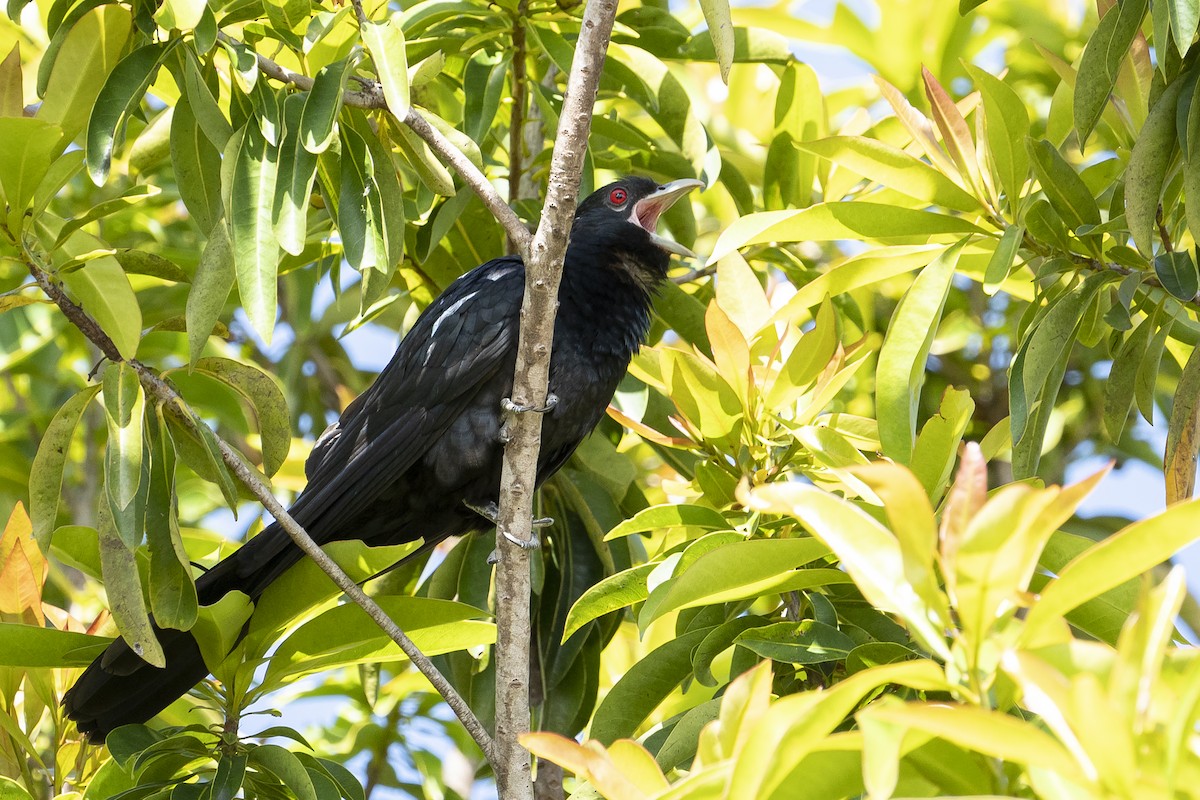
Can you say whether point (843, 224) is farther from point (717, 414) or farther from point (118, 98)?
point (118, 98)

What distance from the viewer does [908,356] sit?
7.11 feet

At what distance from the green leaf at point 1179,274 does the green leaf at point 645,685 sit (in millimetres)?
1126

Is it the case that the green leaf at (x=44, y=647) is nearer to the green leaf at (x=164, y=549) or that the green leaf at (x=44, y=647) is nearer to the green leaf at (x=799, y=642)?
the green leaf at (x=164, y=549)

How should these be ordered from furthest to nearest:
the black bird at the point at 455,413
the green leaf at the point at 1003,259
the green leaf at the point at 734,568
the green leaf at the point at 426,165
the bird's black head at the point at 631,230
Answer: the bird's black head at the point at 631,230 → the black bird at the point at 455,413 → the green leaf at the point at 426,165 → the green leaf at the point at 1003,259 → the green leaf at the point at 734,568

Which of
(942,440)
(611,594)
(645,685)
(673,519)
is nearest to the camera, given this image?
(942,440)

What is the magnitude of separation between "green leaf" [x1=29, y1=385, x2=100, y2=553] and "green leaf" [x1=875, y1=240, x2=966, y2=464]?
59.7 inches

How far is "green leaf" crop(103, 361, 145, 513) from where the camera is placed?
2133 millimetres

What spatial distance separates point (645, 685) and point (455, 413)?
98 centimetres

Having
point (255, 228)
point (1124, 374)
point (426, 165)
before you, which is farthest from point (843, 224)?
point (255, 228)

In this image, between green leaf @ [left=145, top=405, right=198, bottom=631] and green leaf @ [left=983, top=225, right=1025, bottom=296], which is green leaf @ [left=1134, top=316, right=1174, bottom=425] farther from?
green leaf @ [left=145, top=405, right=198, bottom=631]

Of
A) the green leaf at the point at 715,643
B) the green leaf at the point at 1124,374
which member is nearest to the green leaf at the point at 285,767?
the green leaf at the point at 715,643

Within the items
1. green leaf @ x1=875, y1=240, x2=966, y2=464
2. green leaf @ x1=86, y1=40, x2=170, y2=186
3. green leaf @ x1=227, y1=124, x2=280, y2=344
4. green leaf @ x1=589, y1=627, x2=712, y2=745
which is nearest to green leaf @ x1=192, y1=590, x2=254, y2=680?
green leaf @ x1=227, y1=124, x2=280, y2=344

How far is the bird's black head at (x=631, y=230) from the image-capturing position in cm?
348

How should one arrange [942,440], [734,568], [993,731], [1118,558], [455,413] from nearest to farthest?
[993,731]
[1118,558]
[734,568]
[942,440]
[455,413]
